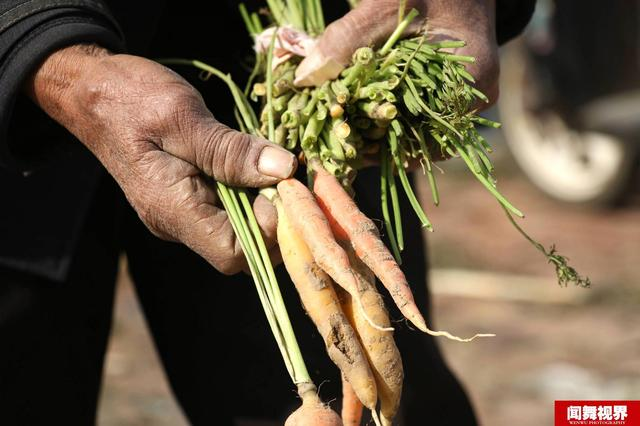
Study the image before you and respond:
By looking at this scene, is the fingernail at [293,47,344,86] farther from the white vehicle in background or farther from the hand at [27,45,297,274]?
the white vehicle in background

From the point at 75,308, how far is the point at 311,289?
25.6 inches

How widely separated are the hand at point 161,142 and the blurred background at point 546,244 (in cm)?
183

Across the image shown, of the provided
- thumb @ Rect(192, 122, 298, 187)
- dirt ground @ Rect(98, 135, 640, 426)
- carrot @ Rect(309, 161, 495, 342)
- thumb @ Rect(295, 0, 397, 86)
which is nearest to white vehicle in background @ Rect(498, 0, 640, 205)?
dirt ground @ Rect(98, 135, 640, 426)

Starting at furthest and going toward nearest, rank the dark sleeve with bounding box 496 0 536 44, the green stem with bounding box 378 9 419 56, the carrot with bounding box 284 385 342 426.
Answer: the dark sleeve with bounding box 496 0 536 44 → the green stem with bounding box 378 9 419 56 → the carrot with bounding box 284 385 342 426

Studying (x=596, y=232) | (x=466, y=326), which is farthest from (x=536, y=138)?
(x=466, y=326)

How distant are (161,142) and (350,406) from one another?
57 cm

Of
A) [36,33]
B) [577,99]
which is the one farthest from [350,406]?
[577,99]

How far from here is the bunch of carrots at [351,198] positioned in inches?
58.5

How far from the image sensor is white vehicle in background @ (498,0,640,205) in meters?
4.88

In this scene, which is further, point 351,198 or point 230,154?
point 351,198

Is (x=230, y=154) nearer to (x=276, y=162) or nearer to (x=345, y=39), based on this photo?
(x=276, y=162)

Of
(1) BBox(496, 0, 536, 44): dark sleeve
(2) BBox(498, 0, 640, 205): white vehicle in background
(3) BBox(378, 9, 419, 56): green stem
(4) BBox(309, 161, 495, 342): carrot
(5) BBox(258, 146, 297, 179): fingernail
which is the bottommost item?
(4) BBox(309, 161, 495, 342): carrot

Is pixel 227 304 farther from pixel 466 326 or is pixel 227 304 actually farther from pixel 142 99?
pixel 466 326

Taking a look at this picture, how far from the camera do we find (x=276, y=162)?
4.89 feet
